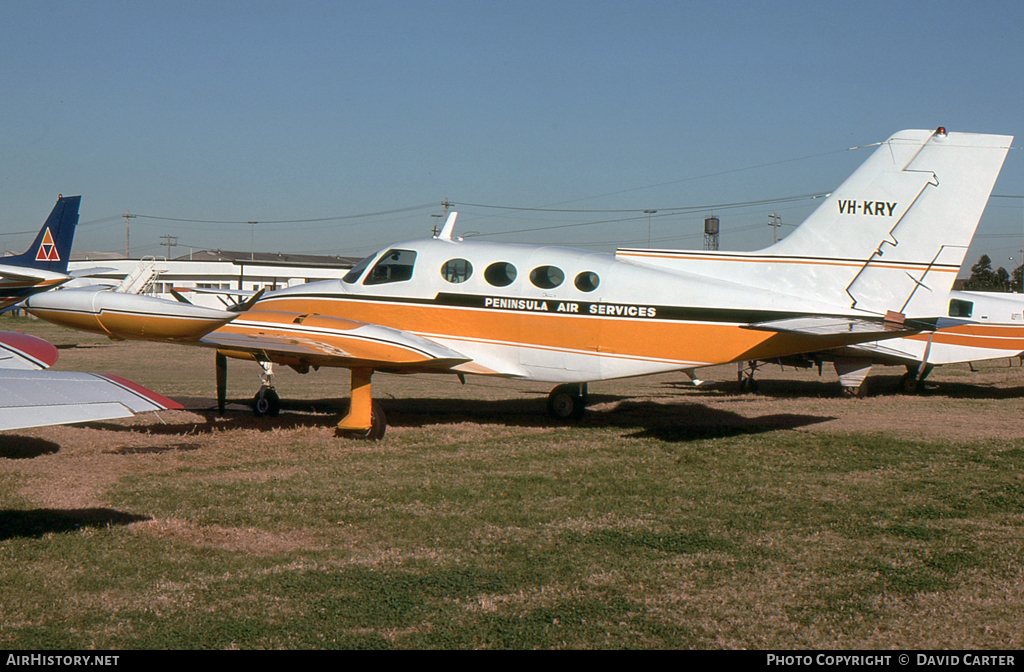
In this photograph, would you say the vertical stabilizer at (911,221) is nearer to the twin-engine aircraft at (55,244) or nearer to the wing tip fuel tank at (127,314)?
the wing tip fuel tank at (127,314)

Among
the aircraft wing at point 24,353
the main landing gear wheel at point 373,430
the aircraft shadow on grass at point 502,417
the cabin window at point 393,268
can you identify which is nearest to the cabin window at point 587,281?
the aircraft shadow on grass at point 502,417

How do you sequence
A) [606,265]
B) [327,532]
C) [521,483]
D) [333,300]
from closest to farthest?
[327,532], [521,483], [606,265], [333,300]

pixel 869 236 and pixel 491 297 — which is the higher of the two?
pixel 869 236

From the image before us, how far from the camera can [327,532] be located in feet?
22.4

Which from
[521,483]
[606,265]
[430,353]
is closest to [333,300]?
[430,353]

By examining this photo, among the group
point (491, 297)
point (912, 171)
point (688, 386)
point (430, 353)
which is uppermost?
point (912, 171)

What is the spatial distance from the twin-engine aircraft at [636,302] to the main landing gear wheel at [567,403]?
179cm

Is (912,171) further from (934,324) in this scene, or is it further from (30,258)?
(30,258)

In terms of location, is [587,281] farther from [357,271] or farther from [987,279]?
[987,279]

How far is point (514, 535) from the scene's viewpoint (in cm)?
677

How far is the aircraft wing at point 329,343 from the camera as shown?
11336 mm

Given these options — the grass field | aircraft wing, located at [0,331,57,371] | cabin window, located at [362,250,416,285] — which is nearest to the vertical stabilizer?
the grass field

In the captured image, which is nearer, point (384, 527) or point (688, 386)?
point (384, 527)

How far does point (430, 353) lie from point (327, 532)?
5.18 metres
